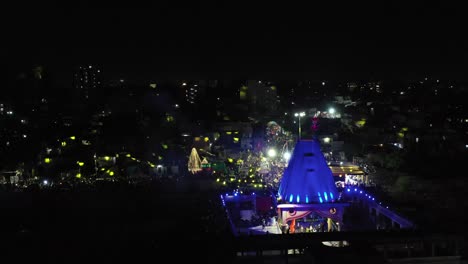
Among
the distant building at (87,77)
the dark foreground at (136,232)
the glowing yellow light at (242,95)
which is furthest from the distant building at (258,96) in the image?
the dark foreground at (136,232)

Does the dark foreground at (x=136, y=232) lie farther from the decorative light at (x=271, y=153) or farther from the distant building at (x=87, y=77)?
the distant building at (x=87, y=77)

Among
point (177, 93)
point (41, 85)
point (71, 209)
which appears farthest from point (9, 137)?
point (177, 93)

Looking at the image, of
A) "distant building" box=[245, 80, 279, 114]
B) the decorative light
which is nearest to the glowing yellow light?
"distant building" box=[245, 80, 279, 114]

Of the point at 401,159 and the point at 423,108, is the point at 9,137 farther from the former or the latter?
the point at 423,108

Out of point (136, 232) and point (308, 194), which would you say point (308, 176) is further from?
point (136, 232)

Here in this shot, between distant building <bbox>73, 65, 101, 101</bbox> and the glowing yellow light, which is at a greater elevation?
distant building <bbox>73, 65, 101, 101</bbox>

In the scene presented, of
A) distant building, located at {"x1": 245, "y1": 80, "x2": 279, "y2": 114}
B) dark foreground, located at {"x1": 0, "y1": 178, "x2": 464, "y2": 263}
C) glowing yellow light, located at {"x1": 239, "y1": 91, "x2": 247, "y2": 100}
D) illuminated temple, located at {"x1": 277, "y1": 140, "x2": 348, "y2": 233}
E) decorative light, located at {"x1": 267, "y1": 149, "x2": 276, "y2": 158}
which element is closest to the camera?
dark foreground, located at {"x1": 0, "y1": 178, "x2": 464, "y2": 263}

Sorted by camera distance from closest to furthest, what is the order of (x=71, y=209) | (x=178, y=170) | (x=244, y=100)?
(x=71, y=209), (x=178, y=170), (x=244, y=100)

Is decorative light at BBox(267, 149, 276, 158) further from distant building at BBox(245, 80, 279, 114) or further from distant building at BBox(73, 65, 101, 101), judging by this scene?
distant building at BBox(73, 65, 101, 101)

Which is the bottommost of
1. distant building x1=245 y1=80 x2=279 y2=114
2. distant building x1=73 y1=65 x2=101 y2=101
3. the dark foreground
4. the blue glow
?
the dark foreground

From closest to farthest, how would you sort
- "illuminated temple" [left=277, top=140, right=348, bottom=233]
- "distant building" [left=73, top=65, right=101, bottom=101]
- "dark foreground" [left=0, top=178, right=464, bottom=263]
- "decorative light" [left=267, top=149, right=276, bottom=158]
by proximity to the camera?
"dark foreground" [left=0, top=178, right=464, bottom=263]
"illuminated temple" [left=277, top=140, right=348, bottom=233]
"decorative light" [left=267, top=149, right=276, bottom=158]
"distant building" [left=73, top=65, right=101, bottom=101]

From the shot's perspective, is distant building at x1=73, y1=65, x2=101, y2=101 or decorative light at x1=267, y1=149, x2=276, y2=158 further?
distant building at x1=73, y1=65, x2=101, y2=101
